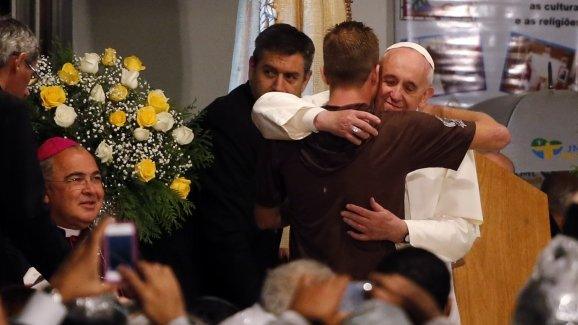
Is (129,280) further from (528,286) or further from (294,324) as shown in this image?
(528,286)

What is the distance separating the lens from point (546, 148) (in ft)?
18.2

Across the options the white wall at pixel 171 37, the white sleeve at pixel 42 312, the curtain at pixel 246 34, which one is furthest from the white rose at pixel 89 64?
the white sleeve at pixel 42 312

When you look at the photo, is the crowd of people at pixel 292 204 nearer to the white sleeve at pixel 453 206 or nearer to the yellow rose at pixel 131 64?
the white sleeve at pixel 453 206

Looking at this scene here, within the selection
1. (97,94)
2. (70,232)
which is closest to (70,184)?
(70,232)

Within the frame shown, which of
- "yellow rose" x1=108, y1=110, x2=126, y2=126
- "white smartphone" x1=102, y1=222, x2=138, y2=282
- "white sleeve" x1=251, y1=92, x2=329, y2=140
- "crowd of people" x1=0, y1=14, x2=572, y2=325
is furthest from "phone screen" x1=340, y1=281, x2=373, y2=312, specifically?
"yellow rose" x1=108, y1=110, x2=126, y2=126

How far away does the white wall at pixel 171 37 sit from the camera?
555 cm

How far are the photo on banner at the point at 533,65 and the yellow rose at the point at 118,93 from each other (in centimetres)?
256

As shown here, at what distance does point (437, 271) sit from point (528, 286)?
308 millimetres

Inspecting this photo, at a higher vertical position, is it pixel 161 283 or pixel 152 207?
pixel 161 283

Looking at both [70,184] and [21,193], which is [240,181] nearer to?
[70,184]

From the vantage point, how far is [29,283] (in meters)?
3.09

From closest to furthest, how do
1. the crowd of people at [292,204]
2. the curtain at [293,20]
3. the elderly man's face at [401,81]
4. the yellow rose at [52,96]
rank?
the crowd of people at [292,204], the elderly man's face at [401,81], the yellow rose at [52,96], the curtain at [293,20]

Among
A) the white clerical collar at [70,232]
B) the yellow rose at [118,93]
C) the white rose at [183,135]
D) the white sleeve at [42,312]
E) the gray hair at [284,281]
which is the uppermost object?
the yellow rose at [118,93]

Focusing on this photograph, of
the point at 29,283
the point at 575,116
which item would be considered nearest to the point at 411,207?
the point at 29,283
